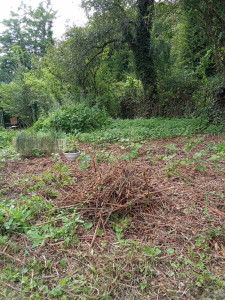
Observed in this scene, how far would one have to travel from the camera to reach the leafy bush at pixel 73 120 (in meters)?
6.82

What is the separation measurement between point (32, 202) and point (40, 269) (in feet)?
2.55

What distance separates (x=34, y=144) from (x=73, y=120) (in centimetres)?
263

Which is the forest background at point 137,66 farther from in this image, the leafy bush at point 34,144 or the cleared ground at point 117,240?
the cleared ground at point 117,240

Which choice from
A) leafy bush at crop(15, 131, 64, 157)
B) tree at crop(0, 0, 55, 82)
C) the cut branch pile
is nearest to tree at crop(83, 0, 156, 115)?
leafy bush at crop(15, 131, 64, 157)

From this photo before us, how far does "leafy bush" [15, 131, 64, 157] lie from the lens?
4.49 metres

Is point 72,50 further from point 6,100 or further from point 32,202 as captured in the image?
point 32,202

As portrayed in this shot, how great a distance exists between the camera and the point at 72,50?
828 centimetres

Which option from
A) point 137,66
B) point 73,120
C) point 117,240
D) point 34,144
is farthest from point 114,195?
point 137,66

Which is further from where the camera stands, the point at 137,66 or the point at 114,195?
the point at 137,66

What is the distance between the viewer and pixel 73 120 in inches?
276

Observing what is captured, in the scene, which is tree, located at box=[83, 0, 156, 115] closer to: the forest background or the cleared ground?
the forest background

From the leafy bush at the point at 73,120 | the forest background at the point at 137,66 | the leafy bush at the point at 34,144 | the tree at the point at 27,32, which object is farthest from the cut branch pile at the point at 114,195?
the tree at the point at 27,32

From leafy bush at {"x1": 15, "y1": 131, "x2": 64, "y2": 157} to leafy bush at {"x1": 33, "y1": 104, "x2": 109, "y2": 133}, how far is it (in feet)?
6.38

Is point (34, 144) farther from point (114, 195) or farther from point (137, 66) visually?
point (137, 66)
